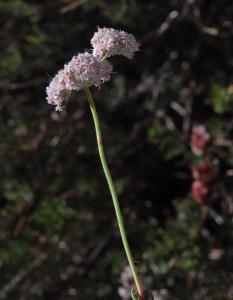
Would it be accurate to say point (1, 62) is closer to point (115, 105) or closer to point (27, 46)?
point (27, 46)

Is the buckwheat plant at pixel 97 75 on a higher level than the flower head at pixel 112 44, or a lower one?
lower

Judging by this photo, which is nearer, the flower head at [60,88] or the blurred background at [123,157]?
the flower head at [60,88]

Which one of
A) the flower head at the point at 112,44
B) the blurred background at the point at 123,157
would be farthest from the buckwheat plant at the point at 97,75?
the blurred background at the point at 123,157

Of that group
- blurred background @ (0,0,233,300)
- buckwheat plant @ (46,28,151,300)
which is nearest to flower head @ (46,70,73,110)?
buckwheat plant @ (46,28,151,300)

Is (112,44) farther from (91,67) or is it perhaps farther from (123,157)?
(123,157)

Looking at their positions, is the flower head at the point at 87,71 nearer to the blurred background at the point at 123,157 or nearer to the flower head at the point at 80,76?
the flower head at the point at 80,76

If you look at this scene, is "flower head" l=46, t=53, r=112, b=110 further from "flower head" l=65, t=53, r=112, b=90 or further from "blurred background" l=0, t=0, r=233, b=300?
"blurred background" l=0, t=0, r=233, b=300

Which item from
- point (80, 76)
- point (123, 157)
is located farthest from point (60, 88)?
point (123, 157)

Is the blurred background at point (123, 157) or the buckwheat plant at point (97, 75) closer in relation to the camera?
the buckwheat plant at point (97, 75)
